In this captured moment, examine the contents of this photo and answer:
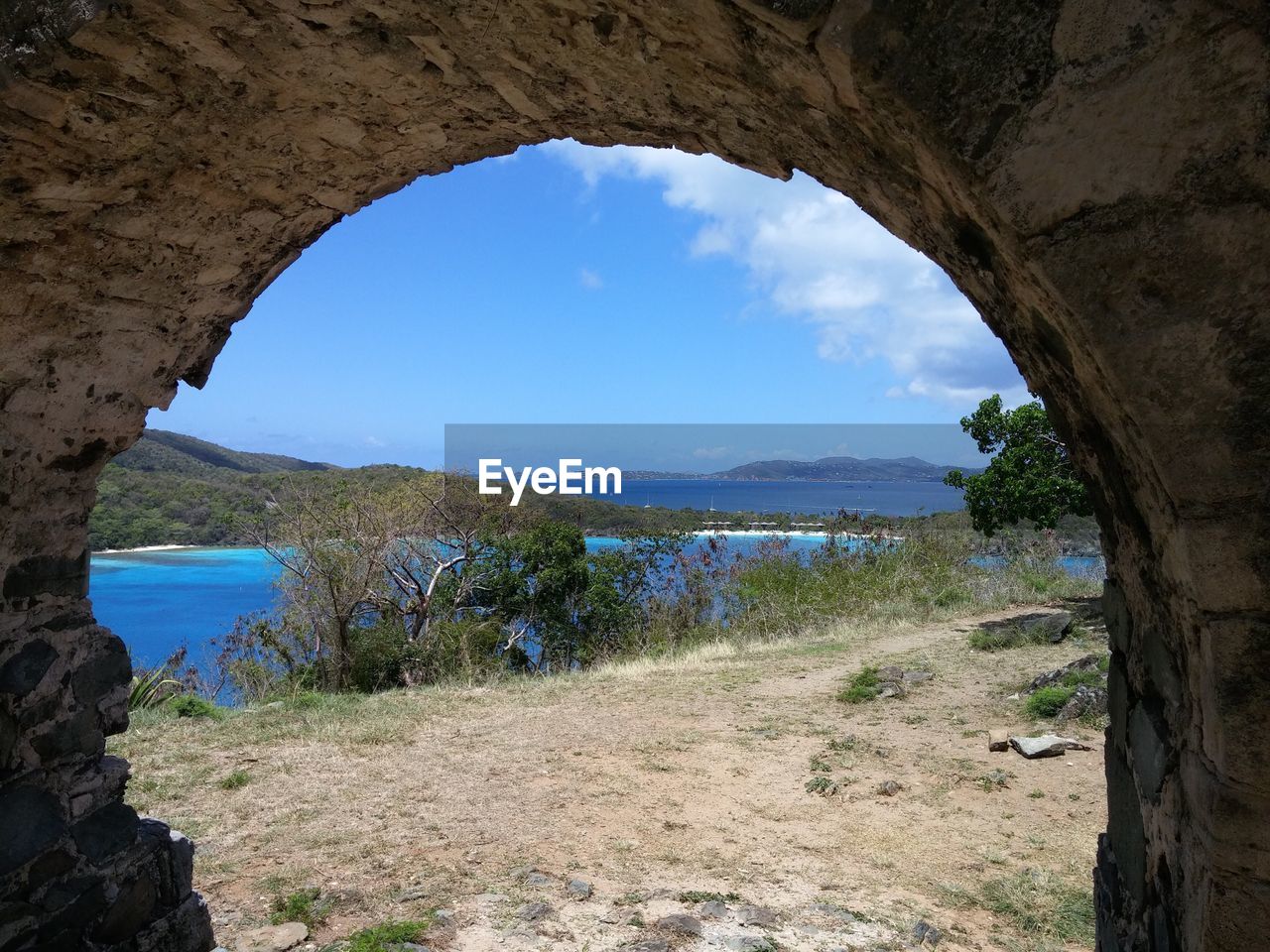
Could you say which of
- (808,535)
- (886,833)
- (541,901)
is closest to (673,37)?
(541,901)

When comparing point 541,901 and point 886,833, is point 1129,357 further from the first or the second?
point 886,833

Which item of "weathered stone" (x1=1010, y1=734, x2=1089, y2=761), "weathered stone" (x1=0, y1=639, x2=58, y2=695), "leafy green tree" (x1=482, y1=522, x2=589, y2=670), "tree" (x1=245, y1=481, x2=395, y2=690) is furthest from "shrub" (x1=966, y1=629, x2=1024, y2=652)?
"weathered stone" (x1=0, y1=639, x2=58, y2=695)

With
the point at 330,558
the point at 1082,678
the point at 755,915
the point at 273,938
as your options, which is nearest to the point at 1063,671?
the point at 1082,678

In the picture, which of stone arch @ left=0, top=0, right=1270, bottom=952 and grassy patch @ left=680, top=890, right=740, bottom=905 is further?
grassy patch @ left=680, top=890, right=740, bottom=905

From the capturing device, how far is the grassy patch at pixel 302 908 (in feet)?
11.8

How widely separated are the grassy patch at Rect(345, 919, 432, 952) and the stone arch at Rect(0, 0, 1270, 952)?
0.59 m

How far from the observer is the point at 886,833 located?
4.70 meters

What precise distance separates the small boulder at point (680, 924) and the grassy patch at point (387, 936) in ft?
3.28

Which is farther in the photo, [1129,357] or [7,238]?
[7,238]

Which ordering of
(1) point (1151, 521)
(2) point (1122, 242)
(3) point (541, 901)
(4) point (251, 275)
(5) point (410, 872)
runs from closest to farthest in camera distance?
(2) point (1122, 242) → (1) point (1151, 521) → (4) point (251, 275) → (3) point (541, 901) → (5) point (410, 872)

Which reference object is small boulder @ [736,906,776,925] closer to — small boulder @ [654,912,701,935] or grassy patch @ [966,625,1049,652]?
small boulder @ [654,912,701,935]

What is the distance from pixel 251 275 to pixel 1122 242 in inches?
103

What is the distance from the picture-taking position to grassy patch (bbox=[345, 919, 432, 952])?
328 cm

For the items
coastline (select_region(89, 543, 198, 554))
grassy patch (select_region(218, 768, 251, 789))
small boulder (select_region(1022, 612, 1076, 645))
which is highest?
small boulder (select_region(1022, 612, 1076, 645))
